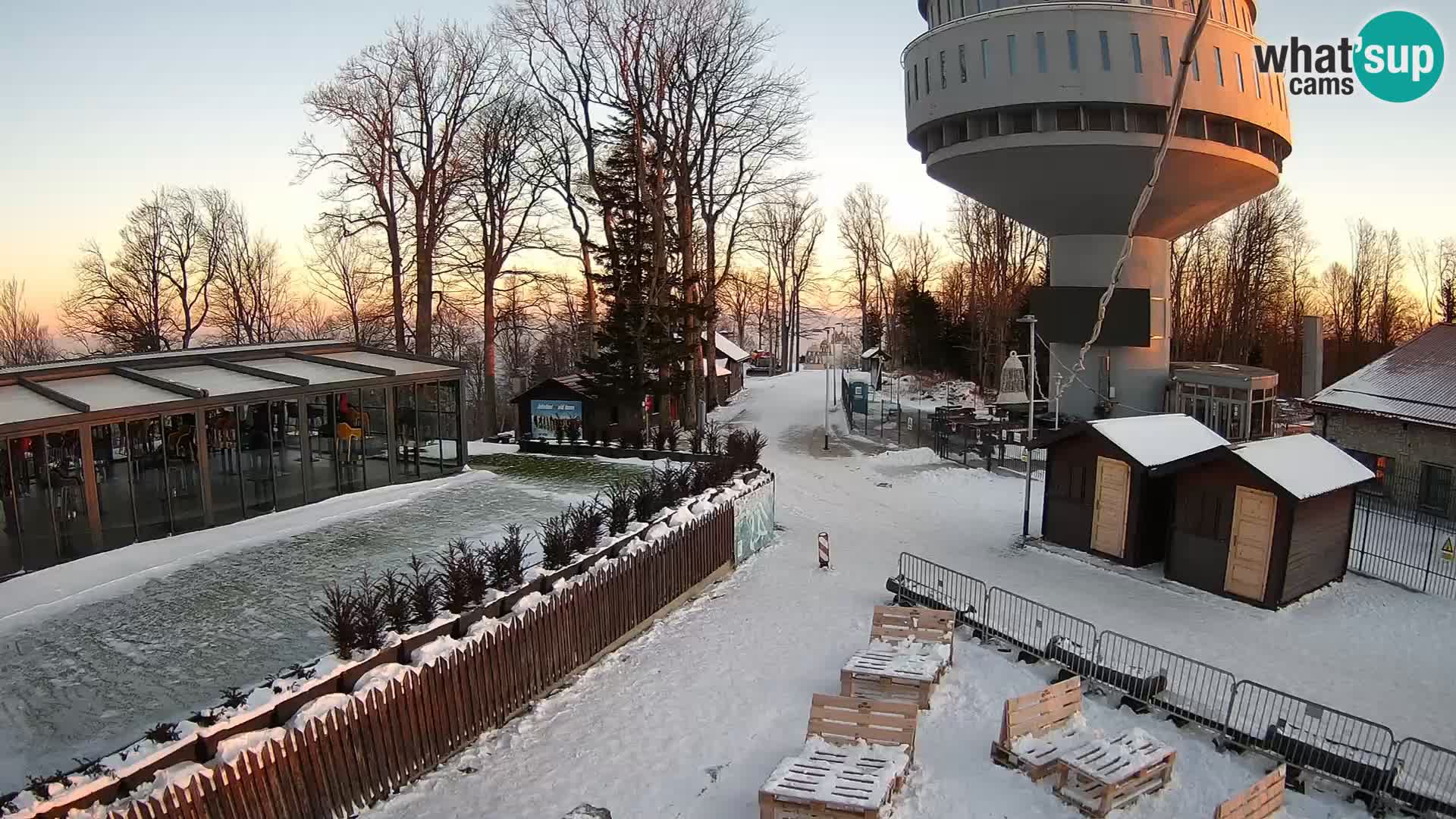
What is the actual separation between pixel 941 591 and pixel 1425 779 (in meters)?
7.18

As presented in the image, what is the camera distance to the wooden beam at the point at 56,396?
570 inches

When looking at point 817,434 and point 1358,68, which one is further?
point 817,434

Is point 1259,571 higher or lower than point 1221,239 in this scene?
lower

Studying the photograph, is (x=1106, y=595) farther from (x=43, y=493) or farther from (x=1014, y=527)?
(x=43, y=493)

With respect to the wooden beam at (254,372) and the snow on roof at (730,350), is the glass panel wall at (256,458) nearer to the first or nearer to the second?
the wooden beam at (254,372)

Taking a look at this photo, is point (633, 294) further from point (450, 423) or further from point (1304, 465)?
point (1304, 465)

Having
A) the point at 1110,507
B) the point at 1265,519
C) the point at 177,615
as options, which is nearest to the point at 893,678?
the point at 1265,519

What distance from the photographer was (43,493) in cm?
1500

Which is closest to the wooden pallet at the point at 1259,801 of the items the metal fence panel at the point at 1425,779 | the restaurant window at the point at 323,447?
the metal fence panel at the point at 1425,779

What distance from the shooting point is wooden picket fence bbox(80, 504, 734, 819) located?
730 centimetres

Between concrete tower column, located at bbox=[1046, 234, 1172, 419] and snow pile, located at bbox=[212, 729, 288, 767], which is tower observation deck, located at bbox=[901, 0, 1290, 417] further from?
snow pile, located at bbox=[212, 729, 288, 767]

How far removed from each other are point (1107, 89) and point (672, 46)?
14.8m

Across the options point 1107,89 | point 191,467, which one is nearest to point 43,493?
point 191,467

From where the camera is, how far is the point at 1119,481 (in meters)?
17.6
